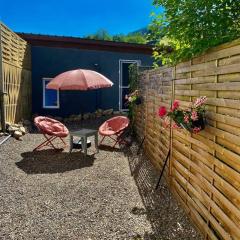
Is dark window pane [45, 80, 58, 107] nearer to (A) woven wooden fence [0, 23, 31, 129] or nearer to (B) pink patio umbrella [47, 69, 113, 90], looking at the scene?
(A) woven wooden fence [0, 23, 31, 129]

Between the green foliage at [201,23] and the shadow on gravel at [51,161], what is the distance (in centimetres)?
344

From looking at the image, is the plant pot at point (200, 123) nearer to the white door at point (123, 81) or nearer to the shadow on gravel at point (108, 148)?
the shadow on gravel at point (108, 148)

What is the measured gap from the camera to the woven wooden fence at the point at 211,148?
2.71 meters

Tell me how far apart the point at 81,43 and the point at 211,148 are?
1085 centimetres

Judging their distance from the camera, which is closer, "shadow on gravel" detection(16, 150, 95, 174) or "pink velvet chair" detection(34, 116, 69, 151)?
"shadow on gravel" detection(16, 150, 95, 174)

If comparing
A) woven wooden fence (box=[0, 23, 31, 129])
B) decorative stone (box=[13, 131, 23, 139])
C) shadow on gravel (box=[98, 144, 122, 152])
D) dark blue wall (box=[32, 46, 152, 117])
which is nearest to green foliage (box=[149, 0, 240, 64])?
shadow on gravel (box=[98, 144, 122, 152])

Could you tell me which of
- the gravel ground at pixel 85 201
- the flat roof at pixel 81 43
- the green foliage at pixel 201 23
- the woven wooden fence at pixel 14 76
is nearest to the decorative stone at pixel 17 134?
the woven wooden fence at pixel 14 76

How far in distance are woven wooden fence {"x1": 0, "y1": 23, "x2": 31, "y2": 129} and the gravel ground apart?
288 cm

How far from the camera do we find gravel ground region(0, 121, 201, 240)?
3.71 meters

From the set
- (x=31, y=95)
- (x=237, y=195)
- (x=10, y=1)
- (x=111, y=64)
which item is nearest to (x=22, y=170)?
(x=237, y=195)

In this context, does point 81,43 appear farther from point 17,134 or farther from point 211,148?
point 211,148

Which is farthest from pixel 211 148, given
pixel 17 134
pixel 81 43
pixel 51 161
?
pixel 81 43

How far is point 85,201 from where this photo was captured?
4629 mm

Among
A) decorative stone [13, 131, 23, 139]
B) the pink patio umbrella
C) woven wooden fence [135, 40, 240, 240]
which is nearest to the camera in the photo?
woven wooden fence [135, 40, 240, 240]
